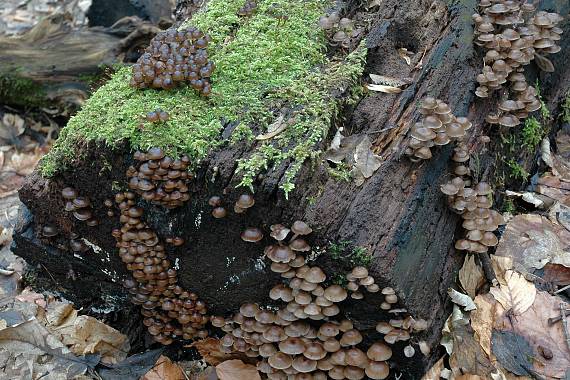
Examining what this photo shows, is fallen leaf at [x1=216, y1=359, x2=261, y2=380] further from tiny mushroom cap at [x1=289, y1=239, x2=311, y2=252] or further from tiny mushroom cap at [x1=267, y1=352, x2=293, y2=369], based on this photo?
tiny mushroom cap at [x1=289, y1=239, x2=311, y2=252]

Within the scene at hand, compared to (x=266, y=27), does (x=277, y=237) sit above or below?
below

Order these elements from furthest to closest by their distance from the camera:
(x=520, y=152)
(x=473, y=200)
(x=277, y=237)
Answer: (x=520, y=152)
(x=473, y=200)
(x=277, y=237)

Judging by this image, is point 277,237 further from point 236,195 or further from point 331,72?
point 331,72

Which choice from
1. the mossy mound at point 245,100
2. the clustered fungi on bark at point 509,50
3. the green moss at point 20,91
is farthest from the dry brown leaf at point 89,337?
the green moss at point 20,91

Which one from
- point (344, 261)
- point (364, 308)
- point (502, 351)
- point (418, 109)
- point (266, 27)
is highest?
point (266, 27)

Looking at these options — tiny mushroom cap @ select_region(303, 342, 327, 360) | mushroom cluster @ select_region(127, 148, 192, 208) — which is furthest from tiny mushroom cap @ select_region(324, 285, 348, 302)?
mushroom cluster @ select_region(127, 148, 192, 208)

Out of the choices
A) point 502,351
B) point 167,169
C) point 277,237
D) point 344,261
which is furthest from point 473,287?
point 167,169
